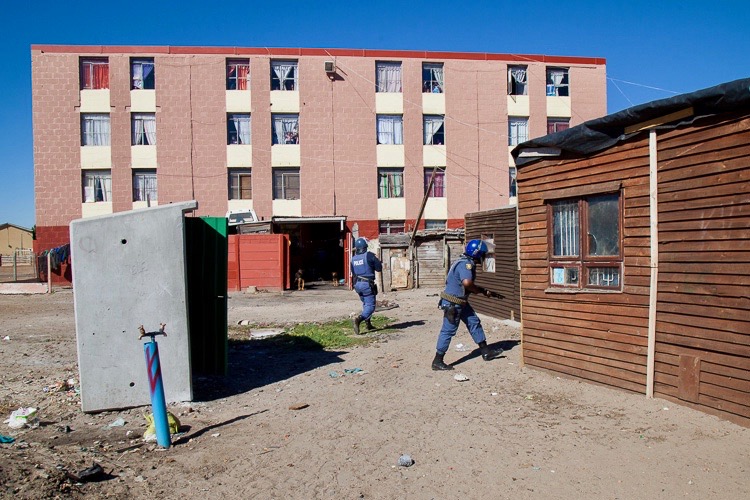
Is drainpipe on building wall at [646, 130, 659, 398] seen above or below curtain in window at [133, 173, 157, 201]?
below

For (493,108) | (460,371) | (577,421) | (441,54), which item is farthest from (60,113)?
(577,421)

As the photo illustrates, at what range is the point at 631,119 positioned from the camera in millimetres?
5805

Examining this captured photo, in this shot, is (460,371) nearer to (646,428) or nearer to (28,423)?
(646,428)

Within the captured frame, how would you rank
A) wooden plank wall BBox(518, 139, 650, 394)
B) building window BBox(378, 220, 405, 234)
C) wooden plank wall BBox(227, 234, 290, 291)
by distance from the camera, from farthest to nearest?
building window BBox(378, 220, 405, 234), wooden plank wall BBox(227, 234, 290, 291), wooden plank wall BBox(518, 139, 650, 394)

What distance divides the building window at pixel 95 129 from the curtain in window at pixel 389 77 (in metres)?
14.1

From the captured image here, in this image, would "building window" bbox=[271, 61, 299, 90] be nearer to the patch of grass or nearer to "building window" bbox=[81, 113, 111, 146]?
"building window" bbox=[81, 113, 111, 146]

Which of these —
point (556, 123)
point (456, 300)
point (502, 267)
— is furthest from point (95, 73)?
point (456, 300)

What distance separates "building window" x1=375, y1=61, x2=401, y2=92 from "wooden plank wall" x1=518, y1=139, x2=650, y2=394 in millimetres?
24116

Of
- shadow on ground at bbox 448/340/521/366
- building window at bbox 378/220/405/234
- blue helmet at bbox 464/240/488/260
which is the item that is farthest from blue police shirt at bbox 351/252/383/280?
building window at bbox 378/220/405/234

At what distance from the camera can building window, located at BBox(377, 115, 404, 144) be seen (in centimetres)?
3028

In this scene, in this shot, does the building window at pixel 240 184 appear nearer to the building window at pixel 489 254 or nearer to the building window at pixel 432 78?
the building window at pixel 432 78

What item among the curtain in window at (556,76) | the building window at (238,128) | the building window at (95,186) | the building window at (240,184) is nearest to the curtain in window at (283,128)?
the building window at (238,128)

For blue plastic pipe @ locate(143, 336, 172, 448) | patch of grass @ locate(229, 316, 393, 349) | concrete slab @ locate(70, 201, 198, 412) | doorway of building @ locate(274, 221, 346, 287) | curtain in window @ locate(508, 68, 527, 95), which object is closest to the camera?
blue plastic pipe @ locate(143, 336, 172, 448)

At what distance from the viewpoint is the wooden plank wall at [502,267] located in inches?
460
